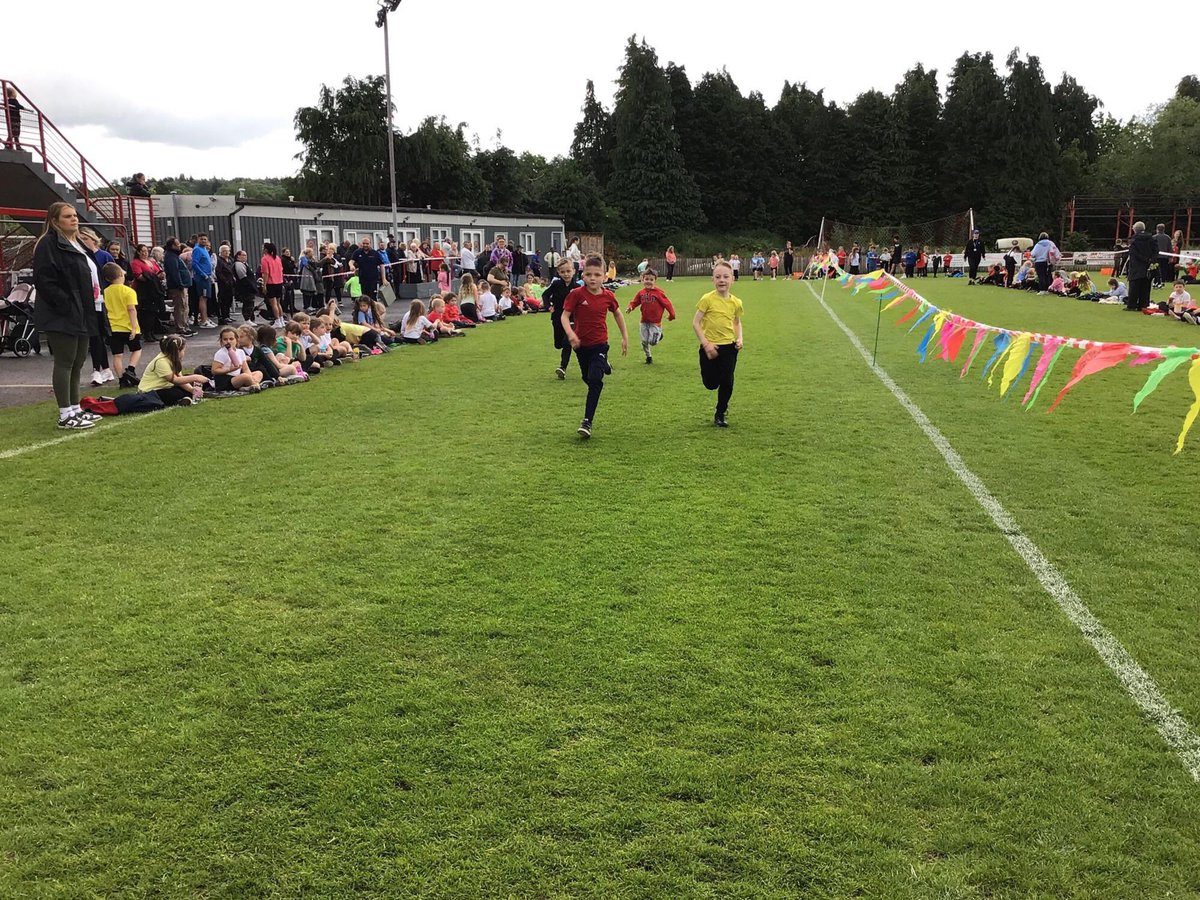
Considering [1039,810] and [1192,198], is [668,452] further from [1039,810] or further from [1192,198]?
[1192,198]

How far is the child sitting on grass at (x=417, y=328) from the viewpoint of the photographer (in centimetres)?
1823

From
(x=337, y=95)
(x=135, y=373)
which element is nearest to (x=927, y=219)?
(x=337, y=95)

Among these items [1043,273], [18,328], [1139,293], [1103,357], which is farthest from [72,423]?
[1043,273]

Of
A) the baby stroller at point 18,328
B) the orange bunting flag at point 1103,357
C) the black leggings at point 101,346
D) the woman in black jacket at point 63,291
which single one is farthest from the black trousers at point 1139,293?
the baby stroller at point 18,328

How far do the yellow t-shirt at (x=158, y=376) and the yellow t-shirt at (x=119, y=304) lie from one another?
1.37 meters

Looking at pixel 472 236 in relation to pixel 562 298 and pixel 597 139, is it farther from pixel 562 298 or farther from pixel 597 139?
pixel 597 139

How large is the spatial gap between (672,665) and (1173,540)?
3.99 m

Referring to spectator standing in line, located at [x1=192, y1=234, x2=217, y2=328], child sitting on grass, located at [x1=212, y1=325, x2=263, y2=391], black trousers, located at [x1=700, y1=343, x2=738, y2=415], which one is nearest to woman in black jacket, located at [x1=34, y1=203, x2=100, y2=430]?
child sitting on grass, located at [x1=212, y1=325, x2=263, y2=391]

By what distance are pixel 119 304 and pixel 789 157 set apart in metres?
85.8

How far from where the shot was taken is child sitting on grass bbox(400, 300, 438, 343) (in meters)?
18.2

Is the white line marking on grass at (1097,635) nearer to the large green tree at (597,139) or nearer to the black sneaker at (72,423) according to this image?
the black sneaker at (72,423)

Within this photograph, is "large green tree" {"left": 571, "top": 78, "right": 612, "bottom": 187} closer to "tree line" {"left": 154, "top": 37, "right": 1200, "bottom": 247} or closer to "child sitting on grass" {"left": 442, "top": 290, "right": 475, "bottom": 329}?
"tree line" {"left": 154, "top": 37, "right": 1200, "bottom": 247}

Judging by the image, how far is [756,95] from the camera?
9231 centimetres

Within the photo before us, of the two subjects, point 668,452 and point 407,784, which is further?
point 668,452
